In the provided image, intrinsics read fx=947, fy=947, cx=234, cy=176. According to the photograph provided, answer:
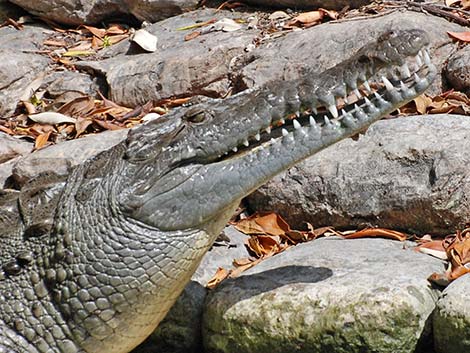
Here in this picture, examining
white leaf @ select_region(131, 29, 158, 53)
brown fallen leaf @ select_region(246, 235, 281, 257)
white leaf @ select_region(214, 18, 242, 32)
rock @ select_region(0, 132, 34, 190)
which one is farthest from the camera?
white leaf @ select_region(131, 29, 158, 53)

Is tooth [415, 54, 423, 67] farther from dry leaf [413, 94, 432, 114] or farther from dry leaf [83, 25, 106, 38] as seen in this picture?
dry leaf [83, 25, 106, 38]

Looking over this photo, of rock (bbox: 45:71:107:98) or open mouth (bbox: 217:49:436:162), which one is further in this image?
rock (bbox: 45:71:107:98)

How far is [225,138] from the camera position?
399 centimetres

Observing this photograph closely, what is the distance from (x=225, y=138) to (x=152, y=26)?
398 cm

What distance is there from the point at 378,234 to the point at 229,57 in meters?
2.26

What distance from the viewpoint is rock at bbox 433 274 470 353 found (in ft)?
12.6

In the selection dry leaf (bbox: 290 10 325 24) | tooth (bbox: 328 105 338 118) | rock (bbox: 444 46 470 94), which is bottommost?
dry leaf (bbox: 290 10 325 24)

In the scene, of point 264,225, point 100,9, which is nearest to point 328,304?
point 264,225

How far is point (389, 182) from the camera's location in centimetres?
489

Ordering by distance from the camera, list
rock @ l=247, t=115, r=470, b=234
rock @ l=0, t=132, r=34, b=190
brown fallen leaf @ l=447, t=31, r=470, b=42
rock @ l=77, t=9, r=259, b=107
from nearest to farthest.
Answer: rock @ l=247, t=115, r=470, b=234, brown fallen leaf @ l=447, t=31, r=470, b=42, rock @ l=0, t=132, r=34, b=190, rock @ l=77, t=9, r=259, b=107

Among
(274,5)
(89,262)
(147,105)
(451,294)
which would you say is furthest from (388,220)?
(274,5)

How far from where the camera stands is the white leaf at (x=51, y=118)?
21.7ft

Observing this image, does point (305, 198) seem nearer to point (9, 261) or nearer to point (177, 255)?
point (177, 255)

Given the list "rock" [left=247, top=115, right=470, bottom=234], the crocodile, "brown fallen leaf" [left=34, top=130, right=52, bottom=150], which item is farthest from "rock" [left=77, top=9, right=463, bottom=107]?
the crocodile
